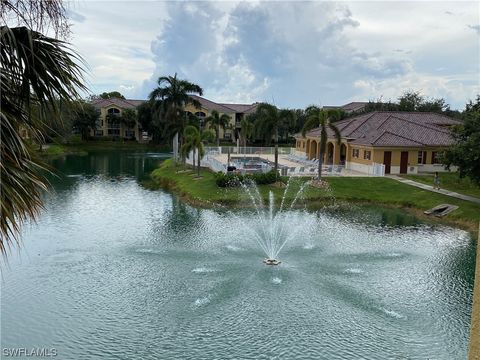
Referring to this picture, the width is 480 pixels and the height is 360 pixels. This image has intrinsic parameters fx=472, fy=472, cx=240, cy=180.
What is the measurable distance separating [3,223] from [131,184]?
41.1 metres

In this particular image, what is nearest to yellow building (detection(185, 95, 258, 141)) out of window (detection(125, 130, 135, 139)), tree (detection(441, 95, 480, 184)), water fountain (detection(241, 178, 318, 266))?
window (detection(125, 130, 135, 139))

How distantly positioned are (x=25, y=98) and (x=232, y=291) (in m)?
13.3

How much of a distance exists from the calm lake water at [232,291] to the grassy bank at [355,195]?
14.0 feet

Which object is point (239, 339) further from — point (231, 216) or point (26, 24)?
point (231, 216)

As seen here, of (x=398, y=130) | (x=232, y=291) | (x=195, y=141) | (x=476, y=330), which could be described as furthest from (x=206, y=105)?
(x=476, y=330)

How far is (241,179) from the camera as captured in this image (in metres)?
38.1

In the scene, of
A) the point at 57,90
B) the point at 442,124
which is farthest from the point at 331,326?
the point at 442,124

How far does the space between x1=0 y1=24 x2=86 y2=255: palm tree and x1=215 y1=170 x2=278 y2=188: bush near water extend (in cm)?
3185

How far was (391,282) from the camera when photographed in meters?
18.8

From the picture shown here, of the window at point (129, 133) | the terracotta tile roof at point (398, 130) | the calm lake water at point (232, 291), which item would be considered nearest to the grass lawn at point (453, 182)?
the terracotta tile roof at point (398, 130)

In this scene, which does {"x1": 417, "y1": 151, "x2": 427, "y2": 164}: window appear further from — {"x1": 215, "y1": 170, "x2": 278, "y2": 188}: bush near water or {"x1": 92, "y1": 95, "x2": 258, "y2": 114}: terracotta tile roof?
{"x1": 92, "y1": 95, "x2": 258, "y2": 114}: terracotta tile roof

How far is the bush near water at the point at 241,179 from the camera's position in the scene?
3734 centimetres

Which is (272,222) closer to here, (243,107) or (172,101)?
(172,101)

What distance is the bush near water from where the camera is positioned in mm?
37344
